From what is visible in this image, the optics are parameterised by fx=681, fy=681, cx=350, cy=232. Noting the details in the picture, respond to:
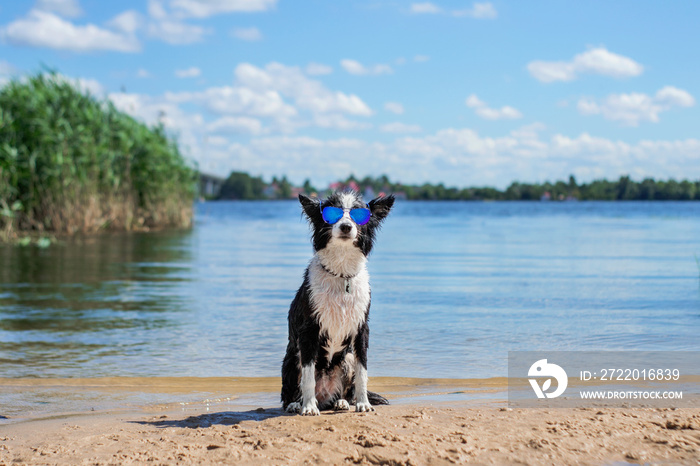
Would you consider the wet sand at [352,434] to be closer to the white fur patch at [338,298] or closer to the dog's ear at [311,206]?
the white fur patch at [338,298]

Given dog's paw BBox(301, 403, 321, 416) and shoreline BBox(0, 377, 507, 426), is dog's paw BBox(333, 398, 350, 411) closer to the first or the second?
dog's paw BBox(301, 403, 321, 416)

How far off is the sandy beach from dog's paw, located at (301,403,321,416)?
0.09m

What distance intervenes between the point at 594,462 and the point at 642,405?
152 cm

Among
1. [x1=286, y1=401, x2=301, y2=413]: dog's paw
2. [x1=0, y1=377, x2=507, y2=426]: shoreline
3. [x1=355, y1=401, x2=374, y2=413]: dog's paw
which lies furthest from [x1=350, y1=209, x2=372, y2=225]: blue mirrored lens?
[x1=0, y1=377, x2=507, y2=426]: shoreline

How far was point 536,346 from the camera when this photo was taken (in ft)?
25.5

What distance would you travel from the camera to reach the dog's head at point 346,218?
442 cm

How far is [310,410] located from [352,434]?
603 mm

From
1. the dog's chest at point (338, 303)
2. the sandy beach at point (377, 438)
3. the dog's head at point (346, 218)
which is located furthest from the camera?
the dog's chest at point (338, 303)

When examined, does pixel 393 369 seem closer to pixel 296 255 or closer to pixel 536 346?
pixel 536 346

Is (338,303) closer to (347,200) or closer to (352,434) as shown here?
(347,200)

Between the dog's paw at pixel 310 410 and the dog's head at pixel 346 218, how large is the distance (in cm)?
107

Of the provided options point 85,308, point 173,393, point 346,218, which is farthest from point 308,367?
point 85,308

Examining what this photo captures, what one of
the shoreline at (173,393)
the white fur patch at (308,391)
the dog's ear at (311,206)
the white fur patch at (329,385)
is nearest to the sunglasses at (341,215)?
the dog's ear at (311,206)

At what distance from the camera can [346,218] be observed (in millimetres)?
4449
